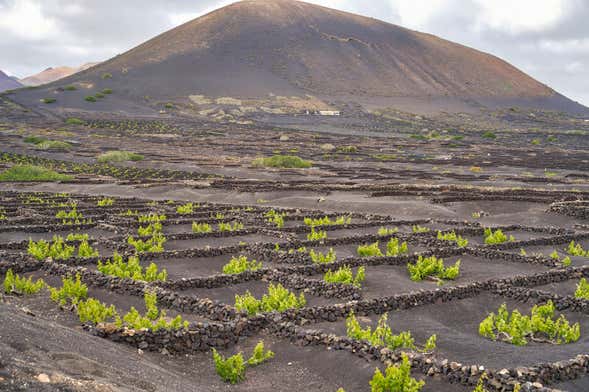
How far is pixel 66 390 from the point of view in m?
7.06

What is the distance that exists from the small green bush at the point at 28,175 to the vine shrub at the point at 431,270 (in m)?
39.1

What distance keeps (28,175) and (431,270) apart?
139 feet

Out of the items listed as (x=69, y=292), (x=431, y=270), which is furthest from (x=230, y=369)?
(x=431, y=270)

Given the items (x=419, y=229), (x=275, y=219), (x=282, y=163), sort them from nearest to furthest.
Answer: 1. (x=419, y=229)
2. (x=275, y=219)
3. (x=282, y=163)

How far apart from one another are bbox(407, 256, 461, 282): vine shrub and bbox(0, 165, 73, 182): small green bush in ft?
128

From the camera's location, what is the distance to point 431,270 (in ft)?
62.3

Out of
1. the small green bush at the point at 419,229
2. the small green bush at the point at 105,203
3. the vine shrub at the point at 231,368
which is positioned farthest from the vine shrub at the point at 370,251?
the small green bush at the point at 105,203

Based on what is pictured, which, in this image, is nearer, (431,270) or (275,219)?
(431,270)


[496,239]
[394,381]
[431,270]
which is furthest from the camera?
[496,239]

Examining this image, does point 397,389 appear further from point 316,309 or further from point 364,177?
point 364,177

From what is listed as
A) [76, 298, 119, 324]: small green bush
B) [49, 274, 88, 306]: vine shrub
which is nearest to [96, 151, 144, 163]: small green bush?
[49, 274, 88, 306]: vine shrub

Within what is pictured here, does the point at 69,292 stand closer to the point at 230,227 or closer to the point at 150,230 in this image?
the point at 150,230

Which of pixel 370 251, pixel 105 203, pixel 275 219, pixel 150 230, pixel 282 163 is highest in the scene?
pixel 282 163

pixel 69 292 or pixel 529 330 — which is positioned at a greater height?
pixel 529 330
